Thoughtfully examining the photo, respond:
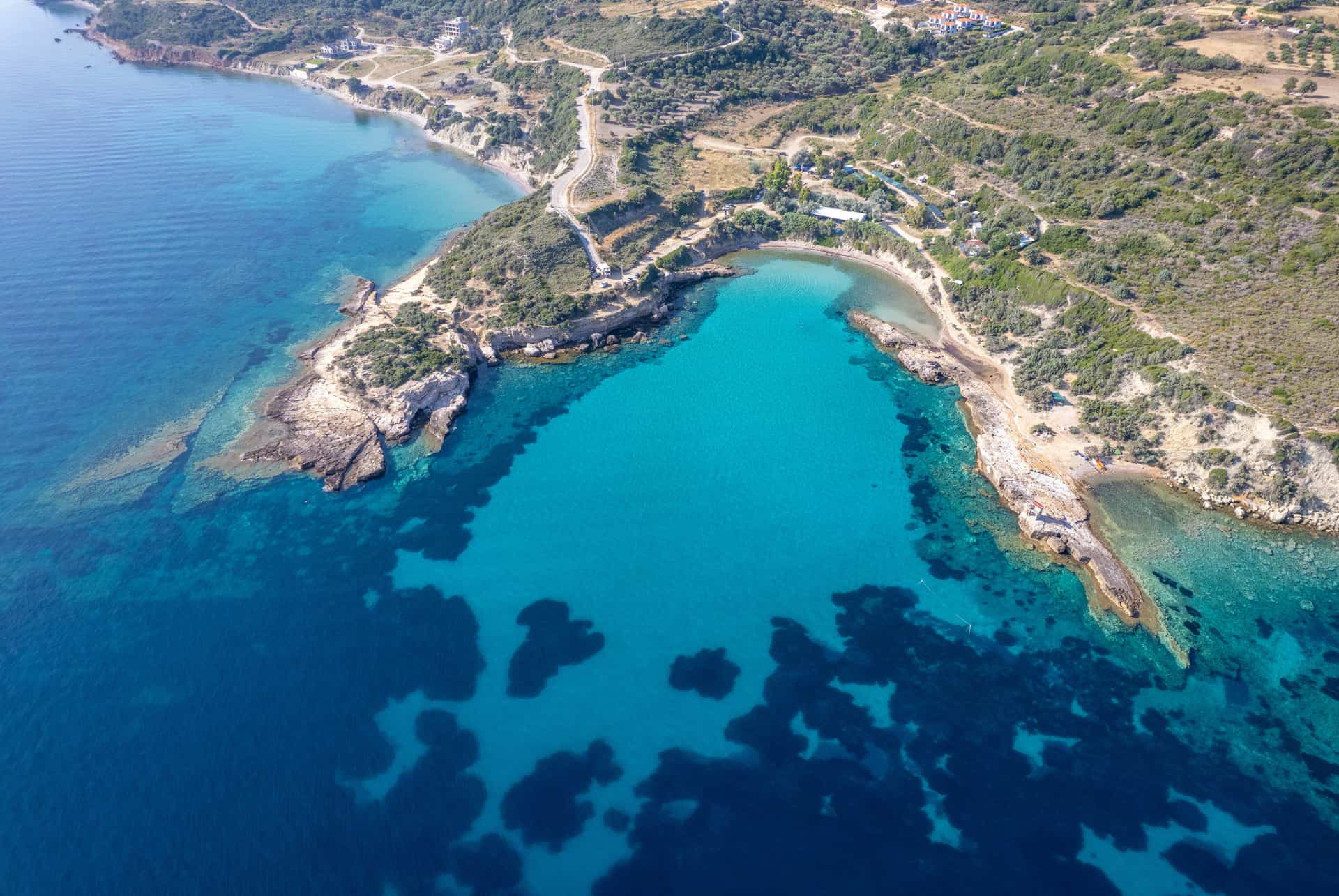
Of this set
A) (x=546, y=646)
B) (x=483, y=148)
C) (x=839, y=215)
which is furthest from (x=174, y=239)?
(x=839, y=215)

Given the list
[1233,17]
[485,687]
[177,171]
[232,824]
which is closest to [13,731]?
[232,824]

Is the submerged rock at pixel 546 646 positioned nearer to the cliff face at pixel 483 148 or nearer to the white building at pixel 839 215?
the white building at pixel 839 215

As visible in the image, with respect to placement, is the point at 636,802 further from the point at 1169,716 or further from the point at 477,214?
the point at 477,214

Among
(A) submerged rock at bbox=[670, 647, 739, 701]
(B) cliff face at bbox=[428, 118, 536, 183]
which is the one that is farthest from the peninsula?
(A) submerged rock at bbox=[670, 647, 739, 701]

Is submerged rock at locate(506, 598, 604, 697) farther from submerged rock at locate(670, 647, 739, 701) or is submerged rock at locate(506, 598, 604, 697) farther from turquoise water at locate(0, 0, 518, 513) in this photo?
turquoise water at locate(0, 0, 518, 513)

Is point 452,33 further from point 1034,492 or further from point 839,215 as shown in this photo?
point 1034,492

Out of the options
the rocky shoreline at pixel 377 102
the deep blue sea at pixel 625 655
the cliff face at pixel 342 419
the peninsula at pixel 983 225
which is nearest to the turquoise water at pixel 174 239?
the deep blue sea at pixel 625 655
